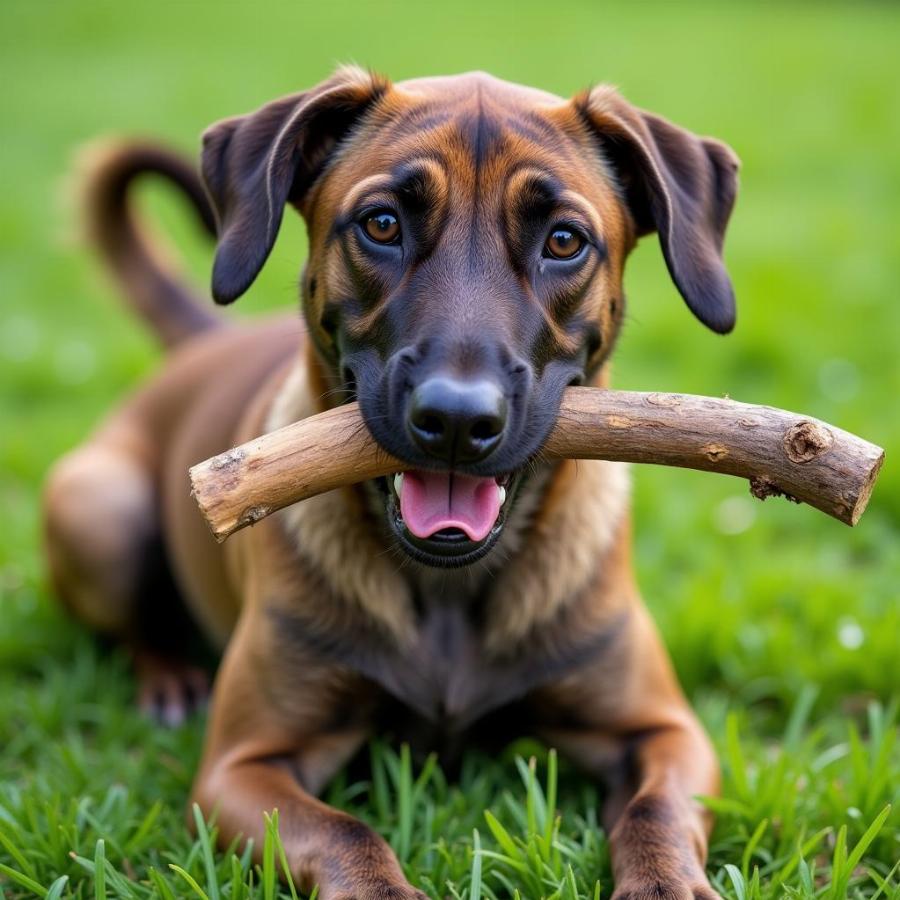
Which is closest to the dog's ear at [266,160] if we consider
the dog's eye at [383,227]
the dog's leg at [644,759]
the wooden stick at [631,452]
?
the dog's eye at [383,227]

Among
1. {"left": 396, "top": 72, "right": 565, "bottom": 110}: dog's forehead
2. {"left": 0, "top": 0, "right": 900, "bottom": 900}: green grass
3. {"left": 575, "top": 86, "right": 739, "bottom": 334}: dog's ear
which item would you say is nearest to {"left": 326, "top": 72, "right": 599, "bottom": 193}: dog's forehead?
{"left": 396, "top": 72, "right": 565, "bottom": 110}: dog's forehead

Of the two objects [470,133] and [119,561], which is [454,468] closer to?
[470,133]

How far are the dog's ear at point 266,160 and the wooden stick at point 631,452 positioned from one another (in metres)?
0.61

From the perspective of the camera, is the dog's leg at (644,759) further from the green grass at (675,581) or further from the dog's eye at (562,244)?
the dog's eye at (562,244)

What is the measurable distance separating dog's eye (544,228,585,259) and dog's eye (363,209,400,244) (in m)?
0.38

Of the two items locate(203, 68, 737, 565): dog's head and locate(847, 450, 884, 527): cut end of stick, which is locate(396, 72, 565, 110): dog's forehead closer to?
locate(203, 68, 737, 565): dog's head

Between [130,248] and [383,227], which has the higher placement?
[383,227]

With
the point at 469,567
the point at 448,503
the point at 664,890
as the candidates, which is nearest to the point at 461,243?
the point at 448,503

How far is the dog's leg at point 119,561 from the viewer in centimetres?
451

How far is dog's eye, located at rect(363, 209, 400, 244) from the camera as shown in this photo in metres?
3.09

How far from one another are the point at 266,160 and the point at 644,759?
187cm

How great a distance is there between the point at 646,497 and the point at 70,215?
2.93m

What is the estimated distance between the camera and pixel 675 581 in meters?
4.84

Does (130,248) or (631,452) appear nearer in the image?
(631,452)
